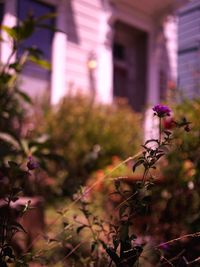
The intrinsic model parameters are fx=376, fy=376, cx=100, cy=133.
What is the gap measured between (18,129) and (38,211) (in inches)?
123

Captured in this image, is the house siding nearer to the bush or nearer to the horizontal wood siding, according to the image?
the bush

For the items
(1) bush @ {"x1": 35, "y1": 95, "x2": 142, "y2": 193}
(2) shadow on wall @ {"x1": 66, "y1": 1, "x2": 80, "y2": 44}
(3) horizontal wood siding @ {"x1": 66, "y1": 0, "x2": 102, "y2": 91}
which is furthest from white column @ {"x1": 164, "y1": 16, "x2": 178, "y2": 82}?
(1) bush @ {"x1": 35, "y1": 95, "x2": 142, "y2": 193}

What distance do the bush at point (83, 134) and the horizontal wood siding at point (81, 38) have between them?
52.4 inches

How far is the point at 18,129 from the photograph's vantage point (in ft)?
21.4

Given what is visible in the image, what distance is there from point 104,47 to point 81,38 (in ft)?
1.91

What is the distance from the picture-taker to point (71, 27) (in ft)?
26.4

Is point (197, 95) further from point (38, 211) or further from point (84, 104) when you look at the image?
point (84, 104)

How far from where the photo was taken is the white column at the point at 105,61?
27.2 ft

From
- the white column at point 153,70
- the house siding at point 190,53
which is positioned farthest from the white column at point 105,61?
the house siding at point 190,53

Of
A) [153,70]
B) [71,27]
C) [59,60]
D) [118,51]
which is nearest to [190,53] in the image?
[59,60]

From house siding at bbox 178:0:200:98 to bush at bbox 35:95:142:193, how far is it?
297 centimetres

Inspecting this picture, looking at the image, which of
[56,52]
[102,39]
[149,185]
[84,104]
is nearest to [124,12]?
[102,39]

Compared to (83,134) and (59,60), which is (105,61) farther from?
(83,134)

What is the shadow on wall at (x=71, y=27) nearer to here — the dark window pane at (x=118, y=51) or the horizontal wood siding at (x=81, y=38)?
the horizontal wood siding at (x=81, y=38)
